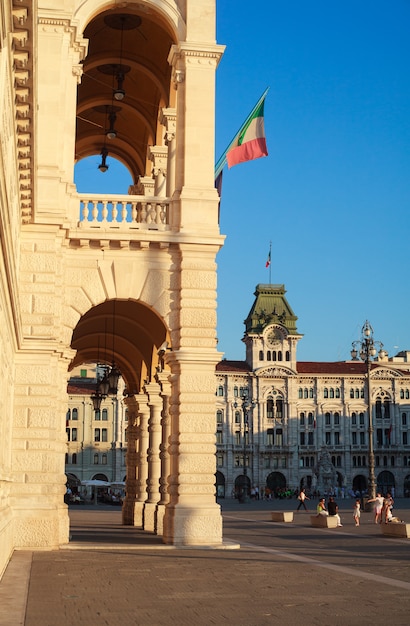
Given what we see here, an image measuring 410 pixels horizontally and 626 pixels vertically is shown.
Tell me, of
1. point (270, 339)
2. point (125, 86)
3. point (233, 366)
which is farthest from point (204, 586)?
point (270, 339)

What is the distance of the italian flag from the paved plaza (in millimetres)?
11667

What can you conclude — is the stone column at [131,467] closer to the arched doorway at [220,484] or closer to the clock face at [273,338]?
the arched doorway at [220,484]

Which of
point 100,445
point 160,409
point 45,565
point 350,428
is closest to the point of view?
point 45,565

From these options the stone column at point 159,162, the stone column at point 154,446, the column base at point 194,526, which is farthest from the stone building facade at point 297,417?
the column base at point 194,526

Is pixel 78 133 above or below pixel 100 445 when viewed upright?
above

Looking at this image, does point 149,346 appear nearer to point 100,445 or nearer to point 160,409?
point 160,409

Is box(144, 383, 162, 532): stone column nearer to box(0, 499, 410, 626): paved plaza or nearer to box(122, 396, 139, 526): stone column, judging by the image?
box(122, 396, 139, 526): stone column

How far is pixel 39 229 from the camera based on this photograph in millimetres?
23688

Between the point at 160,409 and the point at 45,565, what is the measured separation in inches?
561

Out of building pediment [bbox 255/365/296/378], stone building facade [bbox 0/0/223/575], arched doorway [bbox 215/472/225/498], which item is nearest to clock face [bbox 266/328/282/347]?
building pediment [bbox 255/365/296/378]

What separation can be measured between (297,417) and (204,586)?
116003mm

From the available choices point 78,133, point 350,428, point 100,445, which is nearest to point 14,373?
point 78,133

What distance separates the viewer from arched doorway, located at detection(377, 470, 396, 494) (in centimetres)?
13088

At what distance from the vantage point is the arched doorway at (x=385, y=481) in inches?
5153
